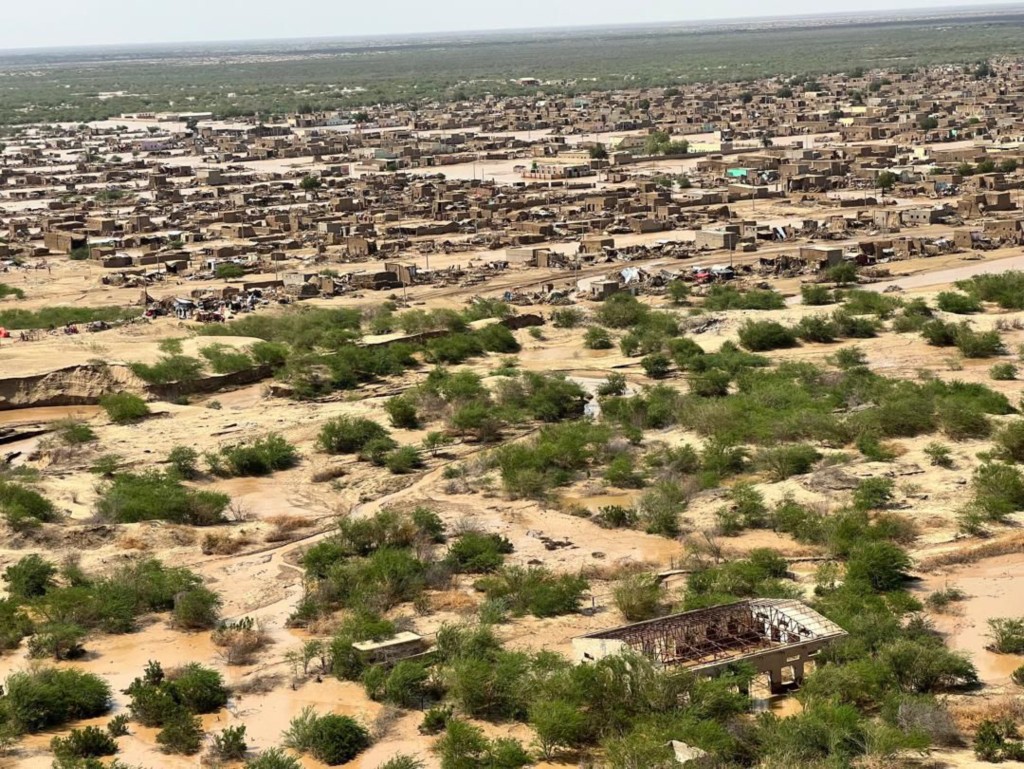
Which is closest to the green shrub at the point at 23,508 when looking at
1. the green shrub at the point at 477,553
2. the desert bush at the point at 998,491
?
the green shrub at the point at 477,553

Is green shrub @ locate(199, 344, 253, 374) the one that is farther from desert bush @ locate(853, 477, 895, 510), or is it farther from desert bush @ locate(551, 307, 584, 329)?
desert bush @ locate(853, 477, 895, 510)

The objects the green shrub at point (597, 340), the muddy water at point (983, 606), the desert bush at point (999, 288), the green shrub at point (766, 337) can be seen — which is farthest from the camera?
the desert bush at point (999, 288)

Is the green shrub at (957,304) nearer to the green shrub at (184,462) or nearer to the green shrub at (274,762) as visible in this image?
the green shrub at (184,462)

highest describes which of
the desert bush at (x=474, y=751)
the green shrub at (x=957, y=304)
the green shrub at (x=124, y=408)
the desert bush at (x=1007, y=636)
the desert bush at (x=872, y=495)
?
the desert bush at (x=474, y=751)

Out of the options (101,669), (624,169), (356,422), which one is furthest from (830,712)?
(624,169)

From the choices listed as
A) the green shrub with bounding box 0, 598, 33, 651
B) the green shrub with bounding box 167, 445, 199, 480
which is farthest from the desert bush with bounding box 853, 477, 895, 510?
the green shrub with bounding box 0, 598, 33, 651

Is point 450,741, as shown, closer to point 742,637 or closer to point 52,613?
point 742,637
